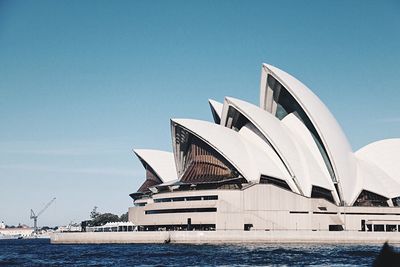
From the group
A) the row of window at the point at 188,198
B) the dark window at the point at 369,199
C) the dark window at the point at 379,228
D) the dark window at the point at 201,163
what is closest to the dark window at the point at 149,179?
the dark window at the point at 201,163

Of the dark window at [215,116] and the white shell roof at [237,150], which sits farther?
the dark window at [215,116]

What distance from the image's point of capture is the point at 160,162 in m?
83.4

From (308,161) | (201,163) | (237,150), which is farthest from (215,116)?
(308,161)

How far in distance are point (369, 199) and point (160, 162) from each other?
3010 cm

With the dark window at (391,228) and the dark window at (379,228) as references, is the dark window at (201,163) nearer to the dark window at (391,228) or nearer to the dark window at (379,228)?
the dark window at (379,228)

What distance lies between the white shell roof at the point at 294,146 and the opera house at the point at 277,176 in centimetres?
12

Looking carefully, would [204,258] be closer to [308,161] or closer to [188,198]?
[188,198]

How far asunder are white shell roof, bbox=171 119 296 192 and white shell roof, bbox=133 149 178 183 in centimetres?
1365

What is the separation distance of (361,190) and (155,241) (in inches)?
995

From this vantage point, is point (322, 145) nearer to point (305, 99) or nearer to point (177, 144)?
point (305, 99)

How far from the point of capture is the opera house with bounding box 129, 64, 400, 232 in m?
65.5

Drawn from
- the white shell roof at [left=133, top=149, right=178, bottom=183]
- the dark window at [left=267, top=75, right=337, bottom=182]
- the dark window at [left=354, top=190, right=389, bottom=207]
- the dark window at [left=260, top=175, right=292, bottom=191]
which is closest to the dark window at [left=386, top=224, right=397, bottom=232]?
the dark window at [left=354, top=190, right=389, bottom=207]

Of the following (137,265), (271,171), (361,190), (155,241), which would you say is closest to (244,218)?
(271,171)

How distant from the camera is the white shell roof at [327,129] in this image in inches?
2613
